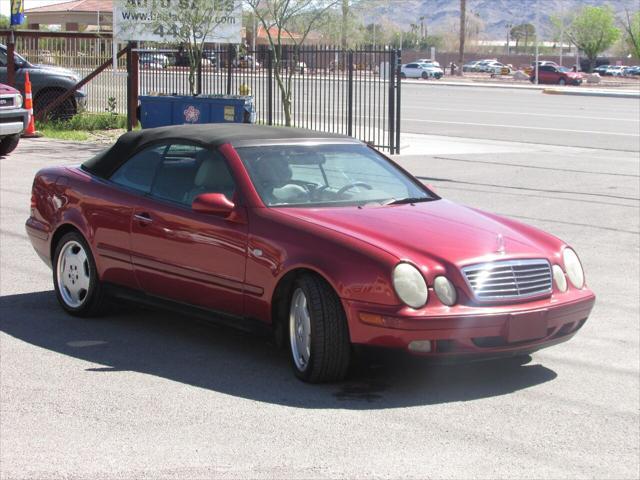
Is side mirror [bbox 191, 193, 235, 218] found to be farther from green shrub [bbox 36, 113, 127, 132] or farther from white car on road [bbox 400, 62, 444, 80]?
white car on road [bbox 400, 62, 444, 80]

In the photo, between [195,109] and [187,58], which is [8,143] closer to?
[195,109]

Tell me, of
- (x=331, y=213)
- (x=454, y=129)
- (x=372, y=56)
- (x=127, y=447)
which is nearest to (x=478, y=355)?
(x=331, y=213)

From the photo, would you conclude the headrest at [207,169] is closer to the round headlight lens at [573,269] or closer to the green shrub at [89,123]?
the round headlight lens at [573,269]

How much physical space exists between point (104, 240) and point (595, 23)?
115 m

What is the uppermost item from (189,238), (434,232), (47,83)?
(47,83)

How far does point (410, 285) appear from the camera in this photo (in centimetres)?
607

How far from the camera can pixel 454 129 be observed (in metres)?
28.5

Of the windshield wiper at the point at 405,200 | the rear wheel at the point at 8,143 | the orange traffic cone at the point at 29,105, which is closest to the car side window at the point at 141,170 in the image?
the windshield wiper at the point at 405,200

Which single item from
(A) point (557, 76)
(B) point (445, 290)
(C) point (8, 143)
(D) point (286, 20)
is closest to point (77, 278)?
(B) point (445, 290)

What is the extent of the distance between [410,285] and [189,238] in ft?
5.57

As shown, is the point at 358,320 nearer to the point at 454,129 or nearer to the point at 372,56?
the point at 372,56

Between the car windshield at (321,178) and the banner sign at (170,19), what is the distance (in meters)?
17.2

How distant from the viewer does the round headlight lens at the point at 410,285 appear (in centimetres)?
604

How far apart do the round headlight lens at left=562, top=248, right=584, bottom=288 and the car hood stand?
83 millimetres
